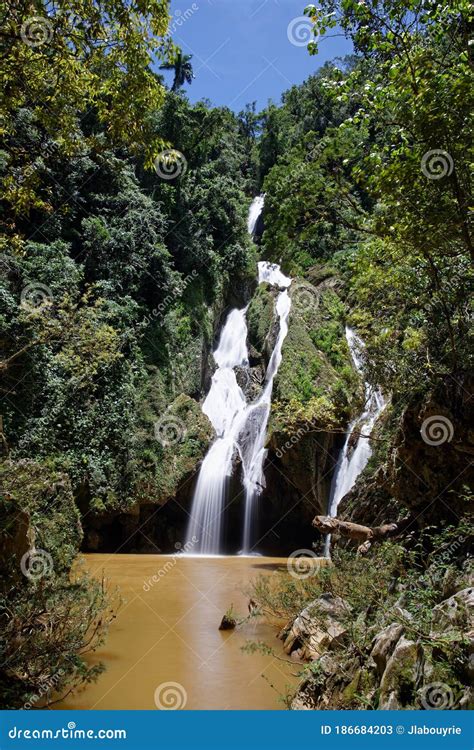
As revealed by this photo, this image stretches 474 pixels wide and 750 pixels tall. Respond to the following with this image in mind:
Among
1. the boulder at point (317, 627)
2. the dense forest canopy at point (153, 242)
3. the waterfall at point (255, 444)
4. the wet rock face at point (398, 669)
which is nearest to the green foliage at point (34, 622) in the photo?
the dense forest canopy at point (153, 242)

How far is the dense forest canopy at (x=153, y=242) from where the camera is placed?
5246 mm

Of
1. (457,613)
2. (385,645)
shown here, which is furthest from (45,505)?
(457,613)

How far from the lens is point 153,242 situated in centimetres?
2030

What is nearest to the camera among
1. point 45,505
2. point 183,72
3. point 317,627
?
point 317,627

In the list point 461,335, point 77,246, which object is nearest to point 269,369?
point 77,246

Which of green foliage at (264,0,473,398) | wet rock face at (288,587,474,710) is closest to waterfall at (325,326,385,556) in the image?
green foliage at (264,0,473,398)

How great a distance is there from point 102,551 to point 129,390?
519 centimetres

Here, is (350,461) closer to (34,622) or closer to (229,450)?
(229,450)

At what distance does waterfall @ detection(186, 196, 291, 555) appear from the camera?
17375 mm

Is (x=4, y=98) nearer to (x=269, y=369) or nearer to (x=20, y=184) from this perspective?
(x=20, y=184)

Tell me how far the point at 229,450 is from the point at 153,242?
8885mm

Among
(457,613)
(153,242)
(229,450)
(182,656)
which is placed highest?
(153,242)

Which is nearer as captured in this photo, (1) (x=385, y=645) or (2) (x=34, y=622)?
(1) (x=385, y=645)

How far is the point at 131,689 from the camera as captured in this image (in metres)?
5.22
